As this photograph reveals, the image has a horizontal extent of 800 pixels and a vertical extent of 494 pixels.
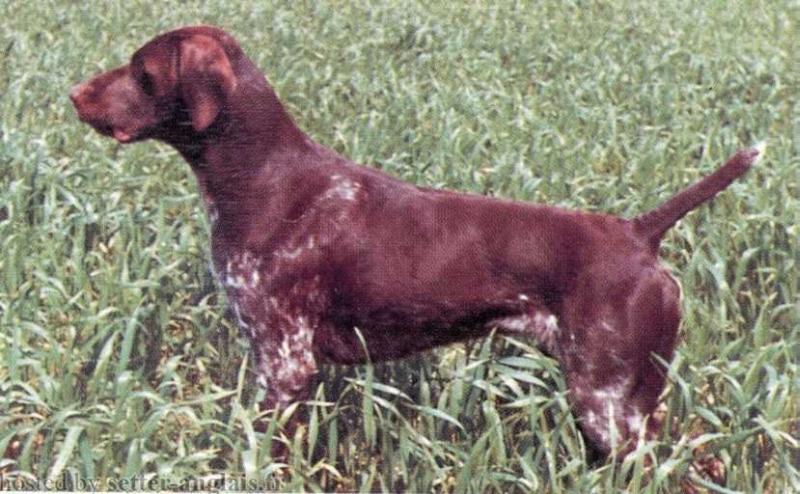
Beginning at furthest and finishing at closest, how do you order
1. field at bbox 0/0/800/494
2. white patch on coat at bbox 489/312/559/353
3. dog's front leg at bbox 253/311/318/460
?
dog's front leg at bbox 253/311/318/460 → white patch on coat at bbox 489/312/559/353 → field at bbox 0/0/800/494

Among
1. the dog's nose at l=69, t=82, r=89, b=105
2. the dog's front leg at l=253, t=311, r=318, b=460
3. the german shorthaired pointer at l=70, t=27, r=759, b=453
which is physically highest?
the dog's nose at l=69, t=82, r=89, b=105

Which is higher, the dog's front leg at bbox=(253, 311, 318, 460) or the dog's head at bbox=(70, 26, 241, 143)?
the dog's head at bbox=(70, 26, 241, 143)

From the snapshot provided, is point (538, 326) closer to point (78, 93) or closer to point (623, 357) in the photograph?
point (623, 357)

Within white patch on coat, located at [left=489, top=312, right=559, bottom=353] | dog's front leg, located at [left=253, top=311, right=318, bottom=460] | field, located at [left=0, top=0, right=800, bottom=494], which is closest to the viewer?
field, located at [left=0, top=0, right=800, bottom=494]

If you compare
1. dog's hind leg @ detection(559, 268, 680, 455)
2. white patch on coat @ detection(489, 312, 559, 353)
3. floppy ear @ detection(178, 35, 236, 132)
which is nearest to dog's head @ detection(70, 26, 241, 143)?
floppy ear @ detection(178, 35, 236, 132)

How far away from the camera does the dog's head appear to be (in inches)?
116

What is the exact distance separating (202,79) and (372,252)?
25.7 inches

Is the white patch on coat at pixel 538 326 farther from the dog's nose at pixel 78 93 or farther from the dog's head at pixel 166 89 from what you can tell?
the dog's nose at pixel 78 93

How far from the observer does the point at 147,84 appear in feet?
9.96

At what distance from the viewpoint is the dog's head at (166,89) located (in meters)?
2.96

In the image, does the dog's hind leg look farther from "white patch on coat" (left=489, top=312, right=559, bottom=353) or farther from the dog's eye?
the dog's eye

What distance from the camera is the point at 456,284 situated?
296 centimetres

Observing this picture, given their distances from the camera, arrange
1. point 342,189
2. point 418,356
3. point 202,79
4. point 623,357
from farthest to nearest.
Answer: point 418,356, point 342,189, point 202,79, point 623,357

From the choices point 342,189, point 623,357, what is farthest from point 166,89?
point 623,357
